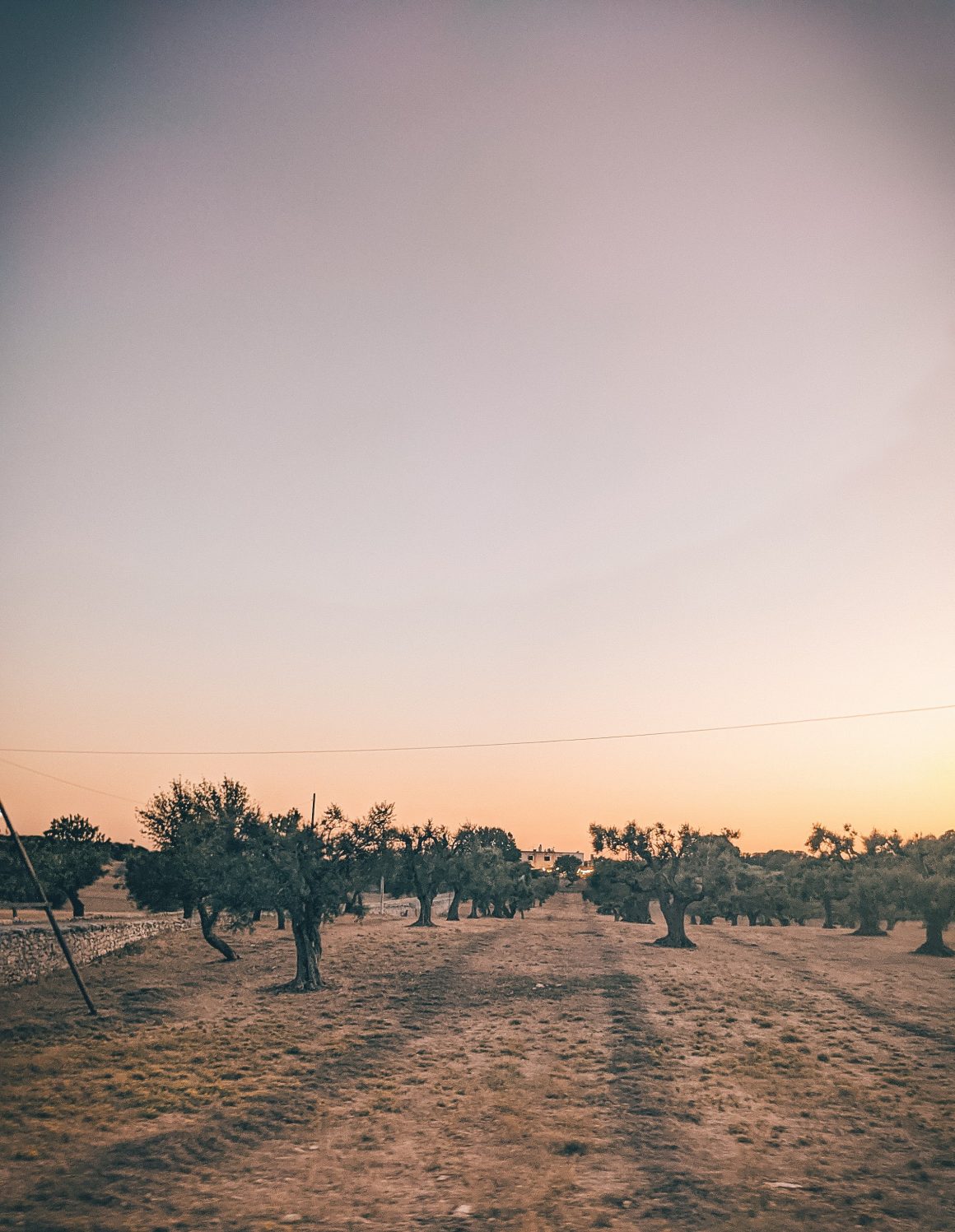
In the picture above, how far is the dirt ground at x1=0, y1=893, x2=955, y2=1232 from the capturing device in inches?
513

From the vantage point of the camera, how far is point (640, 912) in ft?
284

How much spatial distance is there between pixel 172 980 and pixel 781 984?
30.3 m

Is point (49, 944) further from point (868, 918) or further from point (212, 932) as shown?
point (868, 918)

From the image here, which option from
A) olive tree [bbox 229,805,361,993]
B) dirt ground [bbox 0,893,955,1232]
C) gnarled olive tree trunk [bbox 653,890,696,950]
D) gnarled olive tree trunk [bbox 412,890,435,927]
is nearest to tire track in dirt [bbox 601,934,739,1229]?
dirt ground [bbox 0,893,955,1232]

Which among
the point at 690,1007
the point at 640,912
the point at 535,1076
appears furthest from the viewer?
the point at 640,912

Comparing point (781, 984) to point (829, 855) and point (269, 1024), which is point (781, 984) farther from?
point (829, 855)

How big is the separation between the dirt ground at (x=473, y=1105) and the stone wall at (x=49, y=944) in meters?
0.98

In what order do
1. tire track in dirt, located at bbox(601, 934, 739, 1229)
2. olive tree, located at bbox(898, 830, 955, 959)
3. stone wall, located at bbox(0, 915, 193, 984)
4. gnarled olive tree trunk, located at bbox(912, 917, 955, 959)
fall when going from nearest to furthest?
tire track in dirt, located at bbox(601, 934, 739, 1229)
stone wall, located at bbox(0, 915, 193, 984)
gnarled olive tree trunk, located at bbox(912, 917, 955, 959)
olive tree, located at bbox(898, 830, 955, 959)

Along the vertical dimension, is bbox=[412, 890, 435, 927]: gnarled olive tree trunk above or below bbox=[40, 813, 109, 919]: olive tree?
below

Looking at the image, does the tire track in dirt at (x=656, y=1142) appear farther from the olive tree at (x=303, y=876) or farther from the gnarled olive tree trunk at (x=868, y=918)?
the gnarled olive tree trunk at (x=868, y=918)

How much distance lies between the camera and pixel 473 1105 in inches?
738

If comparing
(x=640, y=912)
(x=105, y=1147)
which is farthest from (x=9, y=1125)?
(x=640, y=912)

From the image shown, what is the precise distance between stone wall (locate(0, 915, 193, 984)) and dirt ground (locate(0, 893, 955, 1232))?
98cm

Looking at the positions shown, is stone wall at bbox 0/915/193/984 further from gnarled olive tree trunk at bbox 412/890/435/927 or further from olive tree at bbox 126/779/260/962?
gnarled olive tree trunk at bbox 412/890/435/927
